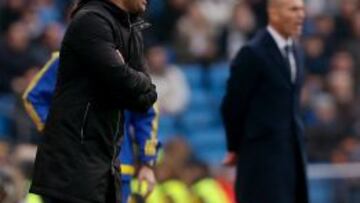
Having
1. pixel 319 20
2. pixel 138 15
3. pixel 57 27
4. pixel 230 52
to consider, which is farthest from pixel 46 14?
pixel 138 15

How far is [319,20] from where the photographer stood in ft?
56.4

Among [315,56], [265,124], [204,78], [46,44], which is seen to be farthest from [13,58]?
[265,124]

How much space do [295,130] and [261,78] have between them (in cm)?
40

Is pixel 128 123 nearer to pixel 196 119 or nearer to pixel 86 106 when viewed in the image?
pixel 86 106

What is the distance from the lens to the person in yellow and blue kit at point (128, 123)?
25.3 ft

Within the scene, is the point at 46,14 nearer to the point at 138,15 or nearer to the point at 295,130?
the point at 295,130

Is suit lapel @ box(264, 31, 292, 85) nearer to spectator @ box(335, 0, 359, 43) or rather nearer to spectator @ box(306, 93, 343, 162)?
spectator @ box(306, 93, 343, 162)

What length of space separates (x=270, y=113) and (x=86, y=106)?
2646mm

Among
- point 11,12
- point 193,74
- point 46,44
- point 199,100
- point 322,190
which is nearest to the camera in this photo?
point 322,190

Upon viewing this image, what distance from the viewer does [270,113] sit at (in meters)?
8.62

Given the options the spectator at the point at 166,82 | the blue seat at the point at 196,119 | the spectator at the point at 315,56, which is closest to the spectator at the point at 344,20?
the spectator at the point at 315,56

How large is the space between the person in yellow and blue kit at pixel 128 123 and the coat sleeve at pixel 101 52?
4.94 feet

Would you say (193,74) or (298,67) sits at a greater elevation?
(298,67)

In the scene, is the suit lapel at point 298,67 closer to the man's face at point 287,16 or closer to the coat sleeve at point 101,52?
the man's face at point 287,16
